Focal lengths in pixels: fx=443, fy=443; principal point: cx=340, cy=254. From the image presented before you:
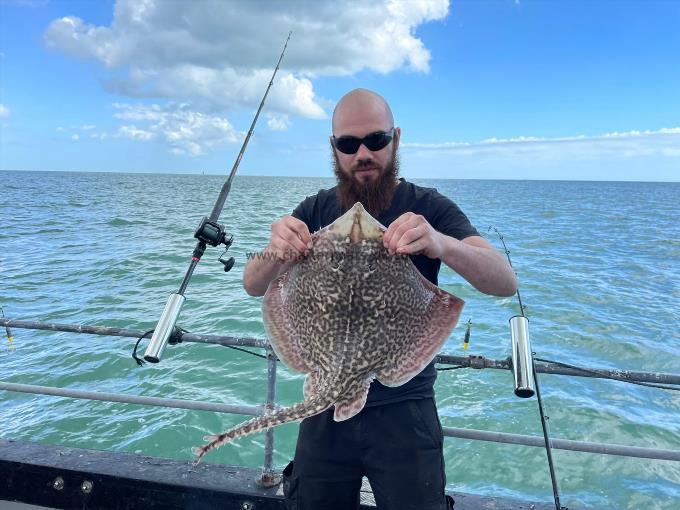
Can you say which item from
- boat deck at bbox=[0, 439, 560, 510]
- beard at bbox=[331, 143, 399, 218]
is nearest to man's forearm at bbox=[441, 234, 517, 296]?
beard at bbox=[331, 143, 399, 218]

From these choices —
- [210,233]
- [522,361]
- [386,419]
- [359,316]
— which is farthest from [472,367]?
[210,233]

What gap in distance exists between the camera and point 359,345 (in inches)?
84.5

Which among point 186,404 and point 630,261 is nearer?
point 186,404

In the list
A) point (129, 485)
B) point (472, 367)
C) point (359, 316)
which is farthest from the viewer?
point (129, 485)

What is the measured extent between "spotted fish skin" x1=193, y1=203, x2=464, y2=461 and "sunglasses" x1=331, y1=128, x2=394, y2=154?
2.40 feet

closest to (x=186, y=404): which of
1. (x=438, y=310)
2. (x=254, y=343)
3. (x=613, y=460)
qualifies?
(x=254, y=343)

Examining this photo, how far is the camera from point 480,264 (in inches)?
95.3

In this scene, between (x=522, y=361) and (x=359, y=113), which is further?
(x=359, y=113)

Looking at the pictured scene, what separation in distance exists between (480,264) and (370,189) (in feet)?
2.72

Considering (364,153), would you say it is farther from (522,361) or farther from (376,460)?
(376,460)

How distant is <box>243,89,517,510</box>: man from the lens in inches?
90.9

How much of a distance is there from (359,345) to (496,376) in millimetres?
7776

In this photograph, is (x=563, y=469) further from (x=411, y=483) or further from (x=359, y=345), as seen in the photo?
(x=359, y=345)

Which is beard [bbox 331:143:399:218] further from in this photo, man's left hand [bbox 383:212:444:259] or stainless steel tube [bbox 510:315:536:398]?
stainless steel tube [bbox 510:315:536:398]
